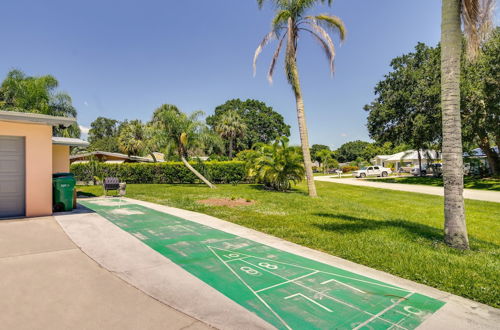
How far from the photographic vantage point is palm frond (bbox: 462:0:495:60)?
551cm

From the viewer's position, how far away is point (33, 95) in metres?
18.7

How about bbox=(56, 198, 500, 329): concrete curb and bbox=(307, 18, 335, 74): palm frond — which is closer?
bbox=(56, 198, 500, 329): concrete curb

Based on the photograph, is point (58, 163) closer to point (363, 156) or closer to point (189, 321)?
point (189, 321)

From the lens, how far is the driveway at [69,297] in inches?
108

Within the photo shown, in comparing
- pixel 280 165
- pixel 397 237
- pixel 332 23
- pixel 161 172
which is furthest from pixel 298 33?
pixel 161 172

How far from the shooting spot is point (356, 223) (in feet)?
25.8

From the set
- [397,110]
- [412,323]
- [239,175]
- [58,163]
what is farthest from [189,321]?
[397,110]

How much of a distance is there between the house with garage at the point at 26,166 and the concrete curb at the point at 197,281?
1.90m

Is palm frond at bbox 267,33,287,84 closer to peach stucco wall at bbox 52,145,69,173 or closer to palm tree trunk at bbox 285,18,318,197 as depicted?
palm tree trunk at bbox 285,18,318,197

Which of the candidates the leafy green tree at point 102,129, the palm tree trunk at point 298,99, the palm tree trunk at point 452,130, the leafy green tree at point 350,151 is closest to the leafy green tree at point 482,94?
the palm tree trunk at point 298,99

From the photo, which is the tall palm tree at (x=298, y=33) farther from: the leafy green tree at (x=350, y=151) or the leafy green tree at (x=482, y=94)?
the leafy green tree at (x=350, y=151)

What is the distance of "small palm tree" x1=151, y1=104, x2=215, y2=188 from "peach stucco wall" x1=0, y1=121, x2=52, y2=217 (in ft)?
37.4

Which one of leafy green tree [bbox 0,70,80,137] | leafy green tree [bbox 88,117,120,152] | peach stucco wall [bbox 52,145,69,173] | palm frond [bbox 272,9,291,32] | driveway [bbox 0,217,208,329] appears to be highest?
leafy green tree [bbox 88,117,120,152]

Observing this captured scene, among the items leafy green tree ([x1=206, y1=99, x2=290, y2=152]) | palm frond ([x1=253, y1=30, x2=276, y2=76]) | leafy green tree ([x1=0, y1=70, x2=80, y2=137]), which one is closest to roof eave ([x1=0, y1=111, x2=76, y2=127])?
palm frond ([x1=253, y1=30, x2=276, y2=76])
